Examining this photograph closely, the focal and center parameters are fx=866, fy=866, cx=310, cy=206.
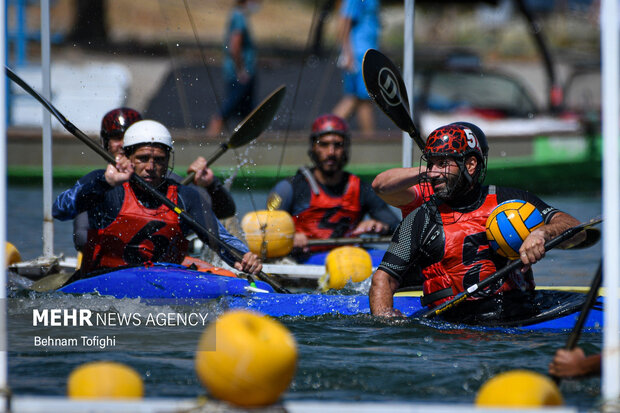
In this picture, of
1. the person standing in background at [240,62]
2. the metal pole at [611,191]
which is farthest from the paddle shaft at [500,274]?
the person standing in background at [240,62]

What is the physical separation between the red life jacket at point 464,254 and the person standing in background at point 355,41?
19.1 feet

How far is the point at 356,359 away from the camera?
4.19 metres

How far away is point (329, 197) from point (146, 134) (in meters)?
2.26

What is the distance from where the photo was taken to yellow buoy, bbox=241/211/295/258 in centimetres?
690

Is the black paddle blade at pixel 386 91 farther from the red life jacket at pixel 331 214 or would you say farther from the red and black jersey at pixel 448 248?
the red life jacket at pixel 331 214

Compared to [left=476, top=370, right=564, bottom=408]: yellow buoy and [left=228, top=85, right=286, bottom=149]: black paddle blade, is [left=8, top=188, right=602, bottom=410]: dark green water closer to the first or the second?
[left=476, top=370, right=564, bottom=408]: yellow buoy

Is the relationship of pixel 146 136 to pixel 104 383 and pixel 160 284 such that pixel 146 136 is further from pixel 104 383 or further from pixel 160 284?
pixel 104 383

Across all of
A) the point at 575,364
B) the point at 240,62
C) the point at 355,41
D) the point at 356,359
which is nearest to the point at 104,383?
the point at 356,359

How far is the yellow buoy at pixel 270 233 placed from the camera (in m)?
6.90

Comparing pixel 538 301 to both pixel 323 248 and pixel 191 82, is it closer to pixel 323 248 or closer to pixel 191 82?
pixel 323 248

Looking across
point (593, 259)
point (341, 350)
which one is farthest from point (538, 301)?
point (593, 259)

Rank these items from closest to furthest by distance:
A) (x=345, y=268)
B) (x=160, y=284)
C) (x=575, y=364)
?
(x=575, y=364) → (x=160, y=284) → (x=345, y=268)

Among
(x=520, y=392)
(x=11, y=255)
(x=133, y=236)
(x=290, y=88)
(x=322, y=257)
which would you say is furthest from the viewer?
(x=290, y=88)

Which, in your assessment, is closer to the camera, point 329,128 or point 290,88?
point 329,128
